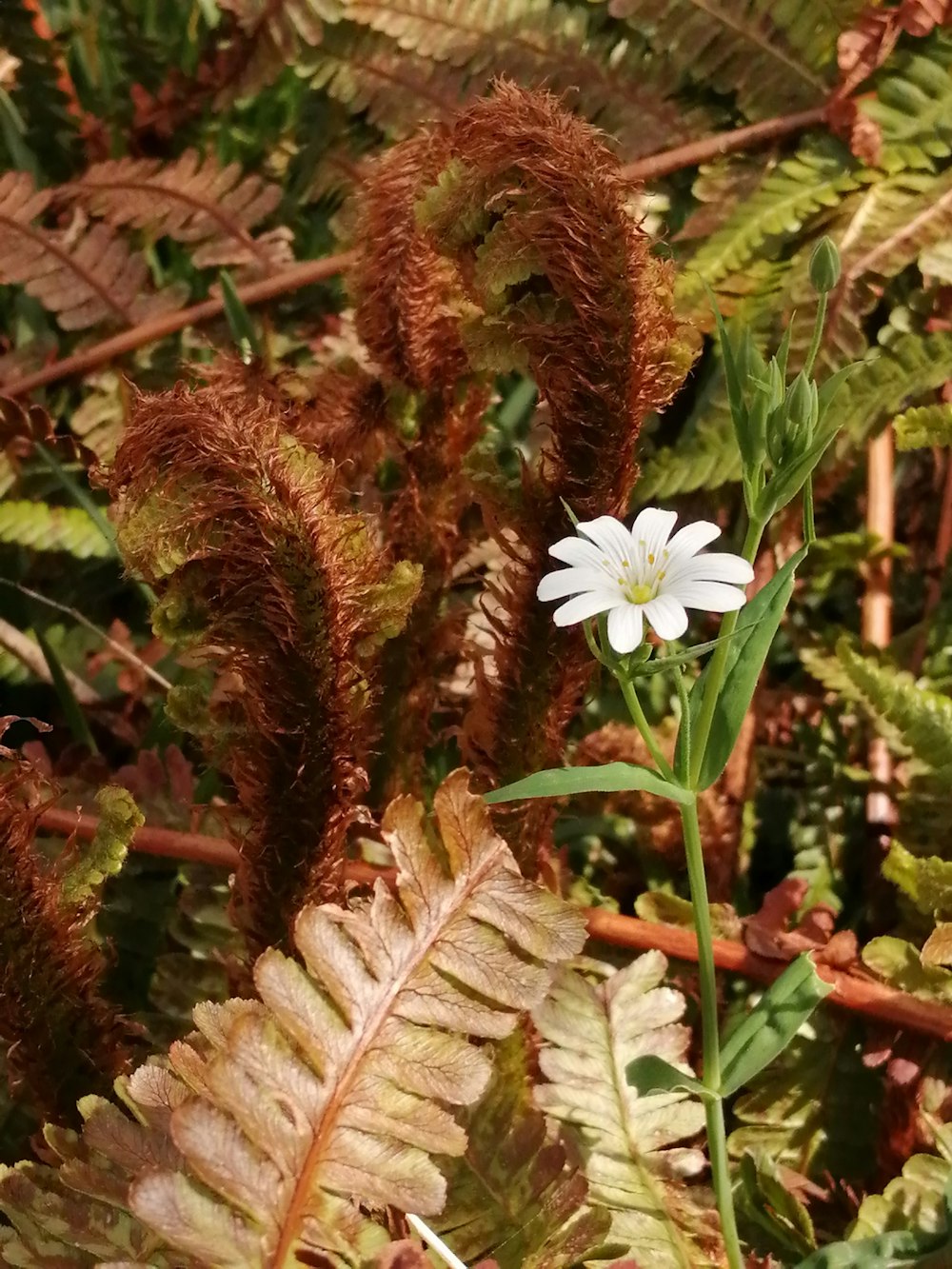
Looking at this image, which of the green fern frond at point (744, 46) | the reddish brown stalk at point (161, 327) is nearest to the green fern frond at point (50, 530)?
the reddish brown stalk at point (161, 327)

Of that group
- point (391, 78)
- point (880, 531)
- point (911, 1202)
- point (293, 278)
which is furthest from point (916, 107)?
point (911, 1202)

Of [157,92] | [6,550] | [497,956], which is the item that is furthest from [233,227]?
[497,956]

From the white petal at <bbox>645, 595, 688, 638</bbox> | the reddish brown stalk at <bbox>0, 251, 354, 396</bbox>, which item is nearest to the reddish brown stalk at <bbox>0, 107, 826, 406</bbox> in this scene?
the reddish brown stalk at <bbox>0, 251, 354, 396</bbox>

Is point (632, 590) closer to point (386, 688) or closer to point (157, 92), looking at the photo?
point (386, 688)

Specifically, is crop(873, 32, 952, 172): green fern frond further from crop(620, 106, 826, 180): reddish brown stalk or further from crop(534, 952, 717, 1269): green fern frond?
crop(534, 952, 717, 1269): green fern frond

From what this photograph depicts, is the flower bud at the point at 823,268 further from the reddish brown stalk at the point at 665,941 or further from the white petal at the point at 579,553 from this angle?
the reddish brown stalk at the point at 665,941
